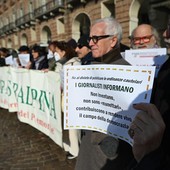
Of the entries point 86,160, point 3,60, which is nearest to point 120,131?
point 86,160

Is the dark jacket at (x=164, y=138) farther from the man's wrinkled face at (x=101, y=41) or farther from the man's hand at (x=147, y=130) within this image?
the man's wrinkled face at (x=101, y=41)

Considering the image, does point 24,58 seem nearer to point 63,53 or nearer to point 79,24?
point 63,53

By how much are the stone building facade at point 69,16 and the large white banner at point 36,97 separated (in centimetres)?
899

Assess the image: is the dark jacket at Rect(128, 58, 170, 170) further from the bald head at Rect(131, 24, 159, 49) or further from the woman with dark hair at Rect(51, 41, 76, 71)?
the woman with dark hair at Rect(51, 41, 76, 71)

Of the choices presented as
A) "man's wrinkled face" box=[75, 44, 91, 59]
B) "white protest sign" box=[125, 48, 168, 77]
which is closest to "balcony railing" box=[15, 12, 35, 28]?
"man's wrinkled face" box=[75, 44, 91, 59]

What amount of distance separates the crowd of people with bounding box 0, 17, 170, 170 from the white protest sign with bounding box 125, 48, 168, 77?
1.11ft

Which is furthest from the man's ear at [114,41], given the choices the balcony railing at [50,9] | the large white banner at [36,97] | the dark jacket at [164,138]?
the balcony railing at [50,9]

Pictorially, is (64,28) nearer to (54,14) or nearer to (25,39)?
(54,14)

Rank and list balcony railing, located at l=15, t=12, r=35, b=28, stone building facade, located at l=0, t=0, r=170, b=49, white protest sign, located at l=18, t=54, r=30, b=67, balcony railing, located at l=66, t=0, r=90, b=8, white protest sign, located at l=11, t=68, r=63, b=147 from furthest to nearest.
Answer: balcony railing, located at l=15, t=12, r=35, b=28, balcony railing, located at l=66, t=0, r=90, b=8, stone building facade, located at l=0, t=0, r=170, b=49, white protest sign, located at l=18, t=54, r=30, b=67, white protest sign, located at l=11, t=68, r=63, b=147

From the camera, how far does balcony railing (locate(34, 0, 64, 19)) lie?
23.5m

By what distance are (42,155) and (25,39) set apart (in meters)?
35.3

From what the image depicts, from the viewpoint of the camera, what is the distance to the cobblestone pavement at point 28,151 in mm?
3660

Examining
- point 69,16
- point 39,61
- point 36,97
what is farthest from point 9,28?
point 36,97

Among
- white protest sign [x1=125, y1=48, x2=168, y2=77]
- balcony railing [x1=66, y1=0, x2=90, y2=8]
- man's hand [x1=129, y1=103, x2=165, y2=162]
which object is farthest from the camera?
balcony railing [x1=66, y1=0, x2=90, y2=8]
